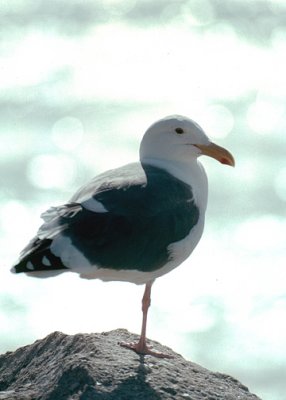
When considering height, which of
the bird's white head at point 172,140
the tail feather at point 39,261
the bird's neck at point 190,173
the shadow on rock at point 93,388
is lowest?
the shadow on rock at point 93,388

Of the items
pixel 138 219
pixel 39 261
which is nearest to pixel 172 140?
pixel 138 219

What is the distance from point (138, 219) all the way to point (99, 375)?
1.07 m

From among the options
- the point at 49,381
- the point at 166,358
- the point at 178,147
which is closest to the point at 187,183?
the point at 178,147

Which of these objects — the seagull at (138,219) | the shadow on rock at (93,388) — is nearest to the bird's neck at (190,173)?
the seagull at (138,219)

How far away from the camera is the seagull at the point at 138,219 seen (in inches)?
320

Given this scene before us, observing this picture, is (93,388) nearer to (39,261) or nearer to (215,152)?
(39,261)

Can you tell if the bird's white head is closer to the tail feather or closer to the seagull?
the seagull

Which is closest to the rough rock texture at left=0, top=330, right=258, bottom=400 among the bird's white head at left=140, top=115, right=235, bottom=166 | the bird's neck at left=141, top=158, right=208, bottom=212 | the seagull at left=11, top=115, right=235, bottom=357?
the seagull at left=11, top=115, right=235, bottom=357

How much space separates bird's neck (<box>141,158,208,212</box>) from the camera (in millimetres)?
9144

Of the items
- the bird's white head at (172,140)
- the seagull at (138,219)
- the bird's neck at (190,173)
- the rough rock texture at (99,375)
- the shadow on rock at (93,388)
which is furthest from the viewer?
the bird's white head at (172,140)

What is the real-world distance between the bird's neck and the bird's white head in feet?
0.12

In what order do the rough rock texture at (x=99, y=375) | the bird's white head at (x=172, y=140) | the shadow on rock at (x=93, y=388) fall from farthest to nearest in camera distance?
the bird's white head at (x=172, y=140) < the rough rock texture at (x=99, y=375) < the shadow on rock at (x=93, y=388)

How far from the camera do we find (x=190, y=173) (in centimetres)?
927

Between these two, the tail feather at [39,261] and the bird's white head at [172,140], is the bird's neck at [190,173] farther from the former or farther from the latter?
the tail feather at [39,261]
